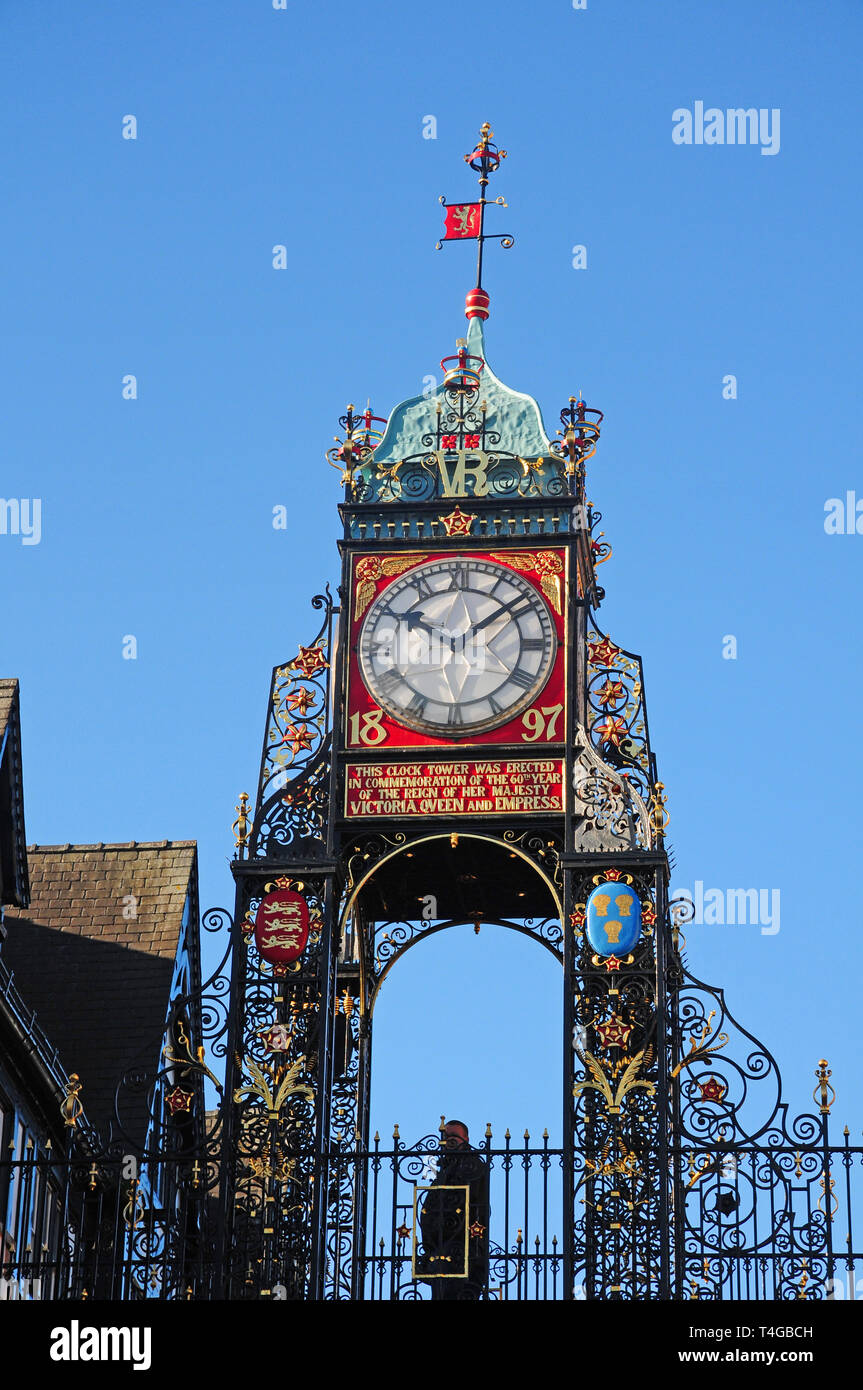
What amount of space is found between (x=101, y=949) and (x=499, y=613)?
27.0 ft

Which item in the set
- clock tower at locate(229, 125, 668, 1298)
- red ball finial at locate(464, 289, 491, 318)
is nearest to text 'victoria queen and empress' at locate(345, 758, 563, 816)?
clock tower at locate(229, 125, 668, 1298)

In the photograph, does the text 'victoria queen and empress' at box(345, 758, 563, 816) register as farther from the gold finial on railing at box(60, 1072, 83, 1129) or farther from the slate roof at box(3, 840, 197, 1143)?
the slate roof at box(3, 840, 197, 1143)

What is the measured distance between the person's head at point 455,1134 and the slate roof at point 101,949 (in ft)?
19.8

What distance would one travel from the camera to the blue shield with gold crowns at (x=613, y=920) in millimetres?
26672

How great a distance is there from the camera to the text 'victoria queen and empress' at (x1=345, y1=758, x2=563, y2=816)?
27547mm

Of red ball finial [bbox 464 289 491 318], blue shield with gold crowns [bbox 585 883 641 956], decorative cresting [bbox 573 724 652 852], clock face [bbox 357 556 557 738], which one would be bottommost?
blue shield with gold crowns [bbox 585 883 641 956]

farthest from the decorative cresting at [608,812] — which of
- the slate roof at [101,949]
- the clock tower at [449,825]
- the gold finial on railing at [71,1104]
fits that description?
the slate roof at [101,949]

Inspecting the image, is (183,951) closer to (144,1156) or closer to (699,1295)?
(144,1156)

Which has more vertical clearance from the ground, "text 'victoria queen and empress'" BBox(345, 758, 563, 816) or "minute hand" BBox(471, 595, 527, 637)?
"minute hand" BBox(471, 595, 527, 637)

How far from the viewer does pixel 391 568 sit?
93.8 feet

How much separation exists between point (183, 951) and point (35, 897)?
6.05ft

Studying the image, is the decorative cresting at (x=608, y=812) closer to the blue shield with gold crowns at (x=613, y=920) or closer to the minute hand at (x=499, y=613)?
the blue shield with gold crowns at (x=613, y=920)

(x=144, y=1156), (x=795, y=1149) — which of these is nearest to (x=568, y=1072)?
(x=795, y=1149)

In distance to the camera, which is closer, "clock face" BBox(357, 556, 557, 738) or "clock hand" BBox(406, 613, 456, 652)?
"clock face" BBox(357, 556, 557, 738)
